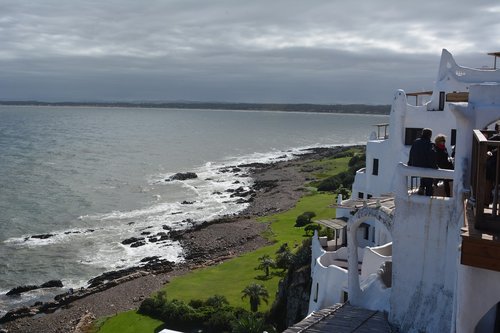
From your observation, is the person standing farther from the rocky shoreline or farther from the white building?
the rocky shoreline

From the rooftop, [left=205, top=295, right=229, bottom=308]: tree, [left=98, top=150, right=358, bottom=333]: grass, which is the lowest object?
[left=98, top=150, right=358, bottom=333]: grass

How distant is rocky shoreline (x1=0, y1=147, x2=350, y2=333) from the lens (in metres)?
→ 34.8

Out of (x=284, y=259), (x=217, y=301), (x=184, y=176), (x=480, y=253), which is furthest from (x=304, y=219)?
(x=184, y=176)

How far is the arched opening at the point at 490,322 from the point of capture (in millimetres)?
8070

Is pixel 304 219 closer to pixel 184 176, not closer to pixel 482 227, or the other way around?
pixel 482 227

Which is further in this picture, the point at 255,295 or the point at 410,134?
the point at 255,295

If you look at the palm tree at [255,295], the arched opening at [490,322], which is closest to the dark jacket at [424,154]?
the arched opening at [490,322]

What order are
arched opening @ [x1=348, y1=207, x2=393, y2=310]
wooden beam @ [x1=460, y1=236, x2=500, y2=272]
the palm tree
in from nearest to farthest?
1. wooden beam @ [x1=460, y1=236, x2=500, y2=272]
2. arched opening @ [x1=348, y1=207, x2=393, y2=310]
3. the palm tree

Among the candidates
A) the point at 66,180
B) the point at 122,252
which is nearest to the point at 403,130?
the point at 122,252

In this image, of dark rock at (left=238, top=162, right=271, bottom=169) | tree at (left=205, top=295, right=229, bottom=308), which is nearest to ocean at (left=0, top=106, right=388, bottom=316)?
dark rock at (left=238, top=162, right=271, bottom=169)

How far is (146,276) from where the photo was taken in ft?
137

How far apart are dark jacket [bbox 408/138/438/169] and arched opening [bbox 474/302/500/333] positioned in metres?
4.68

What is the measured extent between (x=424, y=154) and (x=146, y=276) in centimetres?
3312

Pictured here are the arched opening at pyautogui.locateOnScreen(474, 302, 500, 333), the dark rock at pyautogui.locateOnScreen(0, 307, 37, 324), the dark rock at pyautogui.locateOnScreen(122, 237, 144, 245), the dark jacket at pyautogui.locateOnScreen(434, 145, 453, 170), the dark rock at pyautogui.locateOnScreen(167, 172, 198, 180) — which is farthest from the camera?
the dark rock at pyautogui.locateOnScreen(167, 172, 198, 180)
